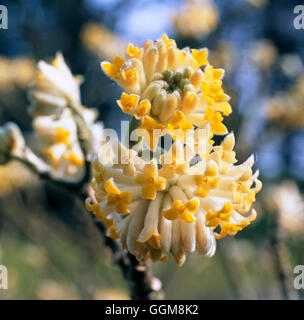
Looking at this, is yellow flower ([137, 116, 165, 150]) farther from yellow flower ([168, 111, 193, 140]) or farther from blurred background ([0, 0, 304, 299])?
blurred background ([0, 0, 304, 299])

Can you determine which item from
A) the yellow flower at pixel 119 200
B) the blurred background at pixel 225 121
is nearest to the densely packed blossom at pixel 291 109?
the blurred background at pixel 225 121

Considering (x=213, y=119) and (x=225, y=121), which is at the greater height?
(x=225, y=121)

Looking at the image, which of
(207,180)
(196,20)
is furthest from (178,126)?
(196,20)

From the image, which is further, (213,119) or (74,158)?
(74,158)

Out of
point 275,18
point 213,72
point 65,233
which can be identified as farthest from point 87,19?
point 213,72

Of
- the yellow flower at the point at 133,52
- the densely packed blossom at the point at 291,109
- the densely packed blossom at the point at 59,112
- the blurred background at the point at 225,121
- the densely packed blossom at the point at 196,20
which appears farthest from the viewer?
the densely packed blossom at the point at 196,20

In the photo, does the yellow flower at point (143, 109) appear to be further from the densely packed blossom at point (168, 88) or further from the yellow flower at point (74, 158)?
the yellow flower at point (74, 158)

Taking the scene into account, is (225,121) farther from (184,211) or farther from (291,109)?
(291,109)
